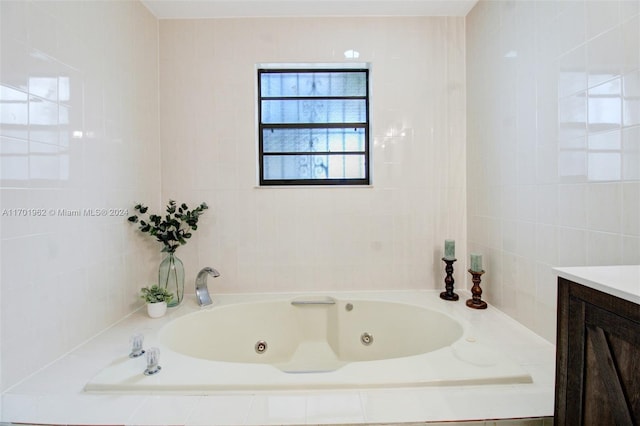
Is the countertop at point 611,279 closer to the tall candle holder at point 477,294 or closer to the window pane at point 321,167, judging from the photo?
the tall candle holder at point 477,294

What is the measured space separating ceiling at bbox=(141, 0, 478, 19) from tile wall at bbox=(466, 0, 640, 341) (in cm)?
24

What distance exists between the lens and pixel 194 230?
1941mm

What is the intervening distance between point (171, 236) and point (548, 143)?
1994 mm

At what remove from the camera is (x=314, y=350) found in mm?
1856

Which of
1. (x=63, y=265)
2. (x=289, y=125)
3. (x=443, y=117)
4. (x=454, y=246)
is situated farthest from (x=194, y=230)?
(x=443, y=117)

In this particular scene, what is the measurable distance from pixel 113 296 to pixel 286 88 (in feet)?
5.37

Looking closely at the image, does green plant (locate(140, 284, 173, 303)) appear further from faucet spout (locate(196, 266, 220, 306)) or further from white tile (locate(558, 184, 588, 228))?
white tile (locate(558, 184, 588, 228))

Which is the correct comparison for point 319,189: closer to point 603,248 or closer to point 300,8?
point 300,8

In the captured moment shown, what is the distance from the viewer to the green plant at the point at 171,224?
1734mm

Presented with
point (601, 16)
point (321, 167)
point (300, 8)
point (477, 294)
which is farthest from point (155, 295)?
point (601, 16)

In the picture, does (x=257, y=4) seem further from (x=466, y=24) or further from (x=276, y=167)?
(x=466, y=24)

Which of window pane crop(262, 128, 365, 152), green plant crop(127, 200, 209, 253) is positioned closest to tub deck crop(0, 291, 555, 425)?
green plant crop(127, 200, 209, 253)

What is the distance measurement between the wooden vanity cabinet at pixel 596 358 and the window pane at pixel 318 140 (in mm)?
1551

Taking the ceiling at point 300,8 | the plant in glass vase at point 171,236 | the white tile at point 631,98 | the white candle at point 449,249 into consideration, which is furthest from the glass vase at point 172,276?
the white tile at point 631,98
